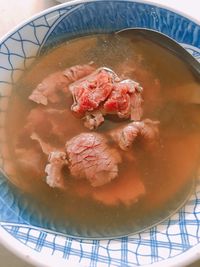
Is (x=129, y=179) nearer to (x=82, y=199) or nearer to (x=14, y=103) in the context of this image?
(x=82, y=199)

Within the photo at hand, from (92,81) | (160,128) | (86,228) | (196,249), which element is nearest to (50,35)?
(92,81)

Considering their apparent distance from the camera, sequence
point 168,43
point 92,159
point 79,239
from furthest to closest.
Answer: point 168,43
point 92,159
point 79,239

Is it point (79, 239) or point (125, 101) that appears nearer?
point (79, 239)

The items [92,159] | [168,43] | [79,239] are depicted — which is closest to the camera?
[79,239]

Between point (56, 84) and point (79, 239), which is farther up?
point (56, 84)

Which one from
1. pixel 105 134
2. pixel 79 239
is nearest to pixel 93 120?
pixel 105 134

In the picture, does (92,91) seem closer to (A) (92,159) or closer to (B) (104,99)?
(B) (104,99)
